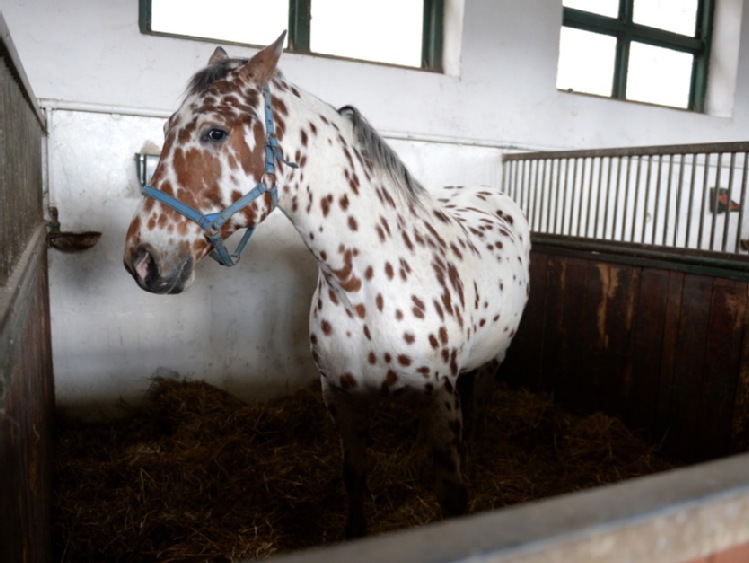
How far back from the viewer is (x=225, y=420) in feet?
8.36

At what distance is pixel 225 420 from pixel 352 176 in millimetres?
1571

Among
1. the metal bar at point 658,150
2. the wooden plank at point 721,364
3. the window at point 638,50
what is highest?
the window at point 638,50

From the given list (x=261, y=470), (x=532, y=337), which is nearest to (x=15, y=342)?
(x=261, y=470)

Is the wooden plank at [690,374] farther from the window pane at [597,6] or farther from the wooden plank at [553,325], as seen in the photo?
the window pane at [597,6]

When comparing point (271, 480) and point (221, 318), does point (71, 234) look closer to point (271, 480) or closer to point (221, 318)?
point (221, 318)

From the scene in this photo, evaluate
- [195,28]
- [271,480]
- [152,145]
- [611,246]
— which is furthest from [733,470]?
[195,28]

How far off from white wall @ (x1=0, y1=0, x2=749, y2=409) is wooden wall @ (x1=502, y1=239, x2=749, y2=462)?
0.95 meters

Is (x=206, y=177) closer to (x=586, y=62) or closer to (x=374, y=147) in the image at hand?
(x=374, y=147)

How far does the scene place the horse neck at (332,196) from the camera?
1384 millimetres

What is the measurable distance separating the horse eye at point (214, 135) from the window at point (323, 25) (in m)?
1.75

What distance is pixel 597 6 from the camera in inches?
155

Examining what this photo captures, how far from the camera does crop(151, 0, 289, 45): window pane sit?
2692 millimetres

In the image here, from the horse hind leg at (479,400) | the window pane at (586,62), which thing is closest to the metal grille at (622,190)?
the window pane at (586,62)

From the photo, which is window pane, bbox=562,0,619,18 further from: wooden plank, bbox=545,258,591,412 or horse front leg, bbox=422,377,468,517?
horse front leg, bbox=422,377,468,517
